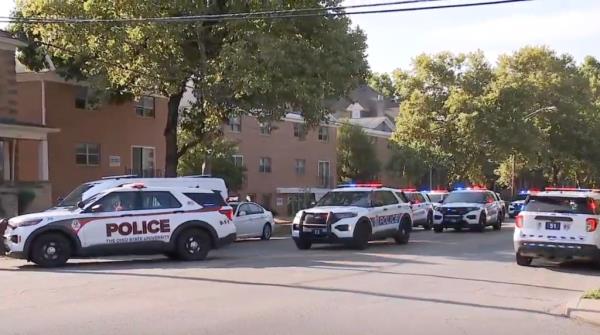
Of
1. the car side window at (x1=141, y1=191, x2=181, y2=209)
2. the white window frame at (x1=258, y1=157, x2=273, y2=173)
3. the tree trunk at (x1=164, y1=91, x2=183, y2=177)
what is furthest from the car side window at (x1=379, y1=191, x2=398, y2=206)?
the white window frame at (x1=258, y1=157, x2=273, y2=173)

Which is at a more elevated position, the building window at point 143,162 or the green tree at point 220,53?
the green tree at point 220,53

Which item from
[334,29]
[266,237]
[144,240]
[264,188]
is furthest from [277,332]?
[264,188]

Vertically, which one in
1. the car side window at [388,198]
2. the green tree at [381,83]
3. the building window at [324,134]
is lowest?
the car side window at [388,198]

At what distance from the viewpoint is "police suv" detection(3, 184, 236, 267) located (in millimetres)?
15844

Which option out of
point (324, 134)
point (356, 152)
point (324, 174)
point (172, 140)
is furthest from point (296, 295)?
point (356, 152)

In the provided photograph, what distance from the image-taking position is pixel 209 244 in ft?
57.7

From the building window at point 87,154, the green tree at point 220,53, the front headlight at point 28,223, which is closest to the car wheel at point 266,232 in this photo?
the green tree at point 220,53

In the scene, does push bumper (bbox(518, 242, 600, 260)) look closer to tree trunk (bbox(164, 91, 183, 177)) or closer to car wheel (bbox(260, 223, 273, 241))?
car wheel (bbox(260, 223, 273, 241))

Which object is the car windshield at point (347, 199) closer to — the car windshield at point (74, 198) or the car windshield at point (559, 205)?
the car windshield at point (559, 205)

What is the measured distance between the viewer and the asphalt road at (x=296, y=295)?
9031 millimetres

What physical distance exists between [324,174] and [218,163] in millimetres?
14820

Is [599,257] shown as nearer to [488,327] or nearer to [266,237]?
[488,327]

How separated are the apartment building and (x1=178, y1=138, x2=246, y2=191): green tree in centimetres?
167

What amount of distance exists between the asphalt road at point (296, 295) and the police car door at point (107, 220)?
601mm
